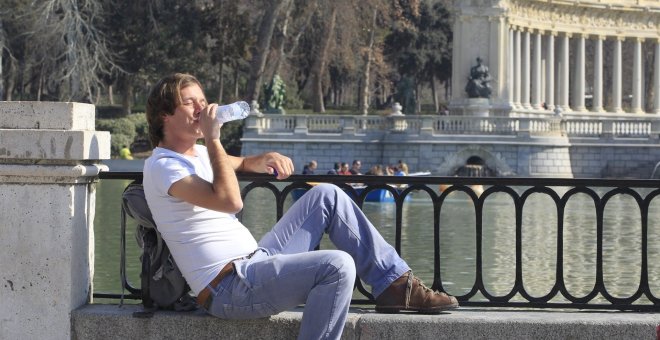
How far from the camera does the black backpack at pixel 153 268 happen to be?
847cm

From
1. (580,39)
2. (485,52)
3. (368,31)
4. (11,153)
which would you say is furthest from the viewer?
(580,39)

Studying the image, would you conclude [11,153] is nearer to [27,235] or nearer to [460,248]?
[27,235]

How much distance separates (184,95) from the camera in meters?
8.34

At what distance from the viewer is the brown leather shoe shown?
28.4 ft

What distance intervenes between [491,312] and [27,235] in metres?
3.09

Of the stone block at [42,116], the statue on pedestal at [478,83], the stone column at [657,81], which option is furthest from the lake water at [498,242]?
the stone column at [657,81]

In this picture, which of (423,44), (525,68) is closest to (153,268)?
(525,68)

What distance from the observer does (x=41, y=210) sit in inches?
343

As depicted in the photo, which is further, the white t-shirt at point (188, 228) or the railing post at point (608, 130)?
the railing post at point (608, 130)

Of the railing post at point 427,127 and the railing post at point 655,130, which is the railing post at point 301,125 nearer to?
the railing post at point 427,127

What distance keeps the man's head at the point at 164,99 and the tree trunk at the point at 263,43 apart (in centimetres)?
5659

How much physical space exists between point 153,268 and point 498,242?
1994cm

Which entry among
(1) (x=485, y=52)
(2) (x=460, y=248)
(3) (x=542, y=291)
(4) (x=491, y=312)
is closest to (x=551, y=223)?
(2) (x=460, y=248)

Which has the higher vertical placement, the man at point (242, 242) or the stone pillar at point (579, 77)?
the stone pillar at point (579, 77)
